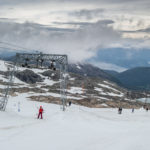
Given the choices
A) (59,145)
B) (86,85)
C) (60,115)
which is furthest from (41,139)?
(86,85)

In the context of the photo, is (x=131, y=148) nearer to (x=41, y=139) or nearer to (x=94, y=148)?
(x=94, y=148)

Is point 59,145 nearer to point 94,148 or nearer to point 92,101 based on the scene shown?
point 94,148

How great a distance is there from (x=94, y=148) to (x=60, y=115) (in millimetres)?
17153

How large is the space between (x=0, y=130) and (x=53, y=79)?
118 meters

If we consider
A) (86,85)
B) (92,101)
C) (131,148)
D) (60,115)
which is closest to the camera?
(131,148)

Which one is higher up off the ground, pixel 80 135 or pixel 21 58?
pixel 21 58

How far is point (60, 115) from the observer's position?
3394 cm

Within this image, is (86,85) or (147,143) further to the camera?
(86,85)

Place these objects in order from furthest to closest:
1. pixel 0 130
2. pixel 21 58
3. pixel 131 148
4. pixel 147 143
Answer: pixel 21 58 → pixel 0 130 → pixel 147 143 → pixel 131 148

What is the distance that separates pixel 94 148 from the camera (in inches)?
675

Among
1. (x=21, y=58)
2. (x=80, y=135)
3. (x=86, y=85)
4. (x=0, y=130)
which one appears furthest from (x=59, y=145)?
(x=86, y=85)

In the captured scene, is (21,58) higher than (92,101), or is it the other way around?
(21,58)

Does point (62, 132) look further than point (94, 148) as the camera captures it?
Yes

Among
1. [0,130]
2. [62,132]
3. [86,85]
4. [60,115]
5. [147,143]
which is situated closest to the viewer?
[147,143]
